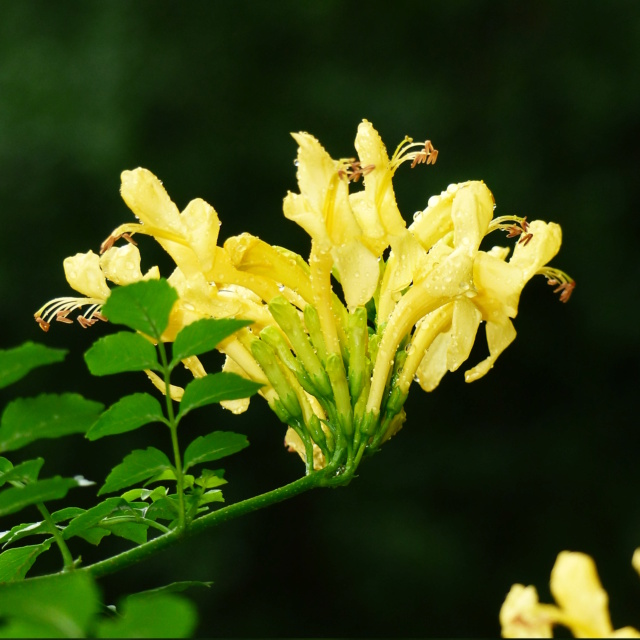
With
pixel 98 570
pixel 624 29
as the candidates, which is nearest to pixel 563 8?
pixel 624 29

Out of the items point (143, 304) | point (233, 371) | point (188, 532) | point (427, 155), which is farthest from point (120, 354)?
point (427, 155)

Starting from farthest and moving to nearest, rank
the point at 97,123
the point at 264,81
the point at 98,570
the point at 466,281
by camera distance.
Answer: the point at 264,81
the point at 97,123
the point at 466,281
the point at 98,570

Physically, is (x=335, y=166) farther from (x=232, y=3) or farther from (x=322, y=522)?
(x=232, y=3)

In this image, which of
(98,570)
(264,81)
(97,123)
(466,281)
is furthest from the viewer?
(264,81)

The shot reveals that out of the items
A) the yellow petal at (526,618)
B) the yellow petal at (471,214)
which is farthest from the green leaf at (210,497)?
the yellow petal at (526,618)

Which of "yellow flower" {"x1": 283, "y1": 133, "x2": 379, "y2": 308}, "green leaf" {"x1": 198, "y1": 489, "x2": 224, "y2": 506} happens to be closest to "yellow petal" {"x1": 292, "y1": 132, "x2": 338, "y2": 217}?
"yellow flower" {"x1": 283, "y1": 133, "x2": 379, "y2": 308}

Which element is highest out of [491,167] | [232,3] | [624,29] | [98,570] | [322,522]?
[232,3]

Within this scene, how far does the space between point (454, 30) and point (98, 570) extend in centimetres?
377

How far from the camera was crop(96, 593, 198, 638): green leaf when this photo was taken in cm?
29

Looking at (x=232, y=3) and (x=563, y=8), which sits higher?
(x=232, y=3)

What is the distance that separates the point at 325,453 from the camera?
71cm

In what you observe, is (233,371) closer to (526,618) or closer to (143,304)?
(143,304)

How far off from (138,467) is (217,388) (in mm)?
81

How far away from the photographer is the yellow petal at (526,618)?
34 centimetres
